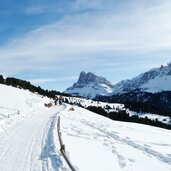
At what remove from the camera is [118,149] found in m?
A: 18.3

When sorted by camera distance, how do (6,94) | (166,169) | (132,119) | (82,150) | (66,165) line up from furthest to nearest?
1. (132,119)
2. (6,94)
3. (82,150)
4. (166,169)
5. (66,165)

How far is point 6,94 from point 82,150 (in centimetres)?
6863

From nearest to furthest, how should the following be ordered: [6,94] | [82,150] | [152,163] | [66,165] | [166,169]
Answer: [66,165]
[166,169]
[152,163]
[82,150]
[6,94]

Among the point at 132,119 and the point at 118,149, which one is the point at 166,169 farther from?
the point at 132,119

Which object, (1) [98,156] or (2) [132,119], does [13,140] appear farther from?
(2) [132,119]

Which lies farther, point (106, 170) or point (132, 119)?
point (132, 119)


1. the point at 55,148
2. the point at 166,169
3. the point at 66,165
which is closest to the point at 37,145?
the point at 55,148

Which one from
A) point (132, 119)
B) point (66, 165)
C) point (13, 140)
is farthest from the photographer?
point (132, 119)

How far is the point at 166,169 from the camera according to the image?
1412 cm

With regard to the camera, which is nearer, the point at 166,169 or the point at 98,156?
the point at 166,169

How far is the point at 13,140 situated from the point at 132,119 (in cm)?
12660

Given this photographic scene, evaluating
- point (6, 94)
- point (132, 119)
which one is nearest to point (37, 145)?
point (6, 94)

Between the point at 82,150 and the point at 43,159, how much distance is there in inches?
136

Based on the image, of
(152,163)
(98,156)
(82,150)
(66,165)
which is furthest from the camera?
(82,150)
